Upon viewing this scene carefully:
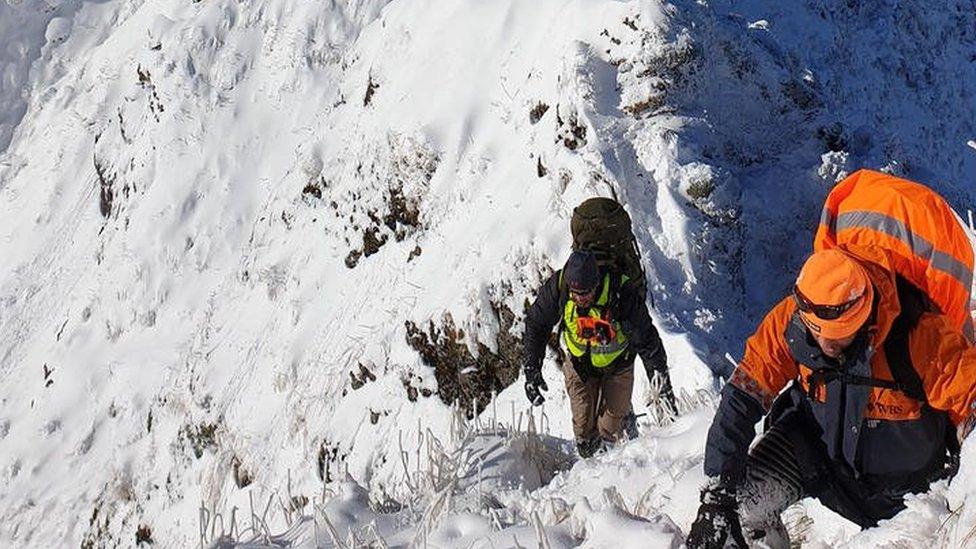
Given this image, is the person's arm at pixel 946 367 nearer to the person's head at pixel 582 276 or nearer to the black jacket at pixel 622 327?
the person's head at pixel 582 276

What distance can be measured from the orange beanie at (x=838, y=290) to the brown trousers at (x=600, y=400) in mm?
2905

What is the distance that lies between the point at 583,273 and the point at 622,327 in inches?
22.6

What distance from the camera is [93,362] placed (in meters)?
14.5

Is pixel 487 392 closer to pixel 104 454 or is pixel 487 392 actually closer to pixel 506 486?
pixel 506 486

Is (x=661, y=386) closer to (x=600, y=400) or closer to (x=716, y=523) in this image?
(x=600, y=400)

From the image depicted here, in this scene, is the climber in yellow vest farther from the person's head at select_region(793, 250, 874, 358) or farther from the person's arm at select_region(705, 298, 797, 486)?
the person's head at select_region(793, 250, 874, 358)

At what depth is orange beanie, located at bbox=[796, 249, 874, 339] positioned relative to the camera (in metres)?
2.67

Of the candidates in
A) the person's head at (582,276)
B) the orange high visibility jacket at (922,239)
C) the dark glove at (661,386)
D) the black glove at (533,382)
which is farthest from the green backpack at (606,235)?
the orange high visibility jacket at (922,239)

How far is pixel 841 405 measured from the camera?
2982 millimetres

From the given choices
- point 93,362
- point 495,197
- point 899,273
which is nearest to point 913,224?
point 899,273

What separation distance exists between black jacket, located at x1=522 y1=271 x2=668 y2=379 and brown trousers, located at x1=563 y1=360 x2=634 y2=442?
0.08 meters

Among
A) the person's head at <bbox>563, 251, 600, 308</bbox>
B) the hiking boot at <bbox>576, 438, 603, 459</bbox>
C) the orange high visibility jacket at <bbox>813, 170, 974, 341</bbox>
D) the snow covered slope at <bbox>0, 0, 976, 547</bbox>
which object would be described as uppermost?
the orange high visibility jacket at <bbox>813, 170, 974, 341</bbox>

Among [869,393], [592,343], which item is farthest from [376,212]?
[869,393]

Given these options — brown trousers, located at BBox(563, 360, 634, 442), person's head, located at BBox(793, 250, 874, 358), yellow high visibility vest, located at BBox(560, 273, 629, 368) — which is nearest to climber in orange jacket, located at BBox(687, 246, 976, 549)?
person's head, located at BBox(793, 250, 874, 358)
